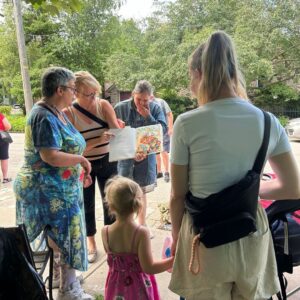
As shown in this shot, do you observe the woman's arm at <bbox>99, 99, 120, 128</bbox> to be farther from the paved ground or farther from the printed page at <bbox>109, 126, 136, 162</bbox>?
Answer: the paved ground

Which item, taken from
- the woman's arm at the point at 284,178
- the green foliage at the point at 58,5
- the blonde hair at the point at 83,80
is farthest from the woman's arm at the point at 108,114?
the woman's arm at the point at 284,178

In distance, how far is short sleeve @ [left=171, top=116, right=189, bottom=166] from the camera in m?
1.47

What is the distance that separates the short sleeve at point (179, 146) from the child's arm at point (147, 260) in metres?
0.64

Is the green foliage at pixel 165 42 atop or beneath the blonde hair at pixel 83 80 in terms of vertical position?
atop

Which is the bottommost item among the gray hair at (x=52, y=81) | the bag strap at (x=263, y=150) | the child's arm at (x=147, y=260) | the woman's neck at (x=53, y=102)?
the child's arm at (x=147, y=260)

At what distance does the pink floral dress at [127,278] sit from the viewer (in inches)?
78.6

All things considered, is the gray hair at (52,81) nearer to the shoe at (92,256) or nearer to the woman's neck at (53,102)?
the woman's neck at (53,102)

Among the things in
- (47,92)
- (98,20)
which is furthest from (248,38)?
(47,92)

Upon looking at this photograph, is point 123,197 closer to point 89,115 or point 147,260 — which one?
point 147,260

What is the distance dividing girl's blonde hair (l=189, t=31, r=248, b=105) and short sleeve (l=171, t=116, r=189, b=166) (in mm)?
152

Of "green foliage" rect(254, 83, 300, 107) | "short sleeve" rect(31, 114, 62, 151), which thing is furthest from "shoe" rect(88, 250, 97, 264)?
"green foliage" rect(254, 83, 300, 107)

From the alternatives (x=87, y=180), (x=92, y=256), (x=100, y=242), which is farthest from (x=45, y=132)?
(x=100, y=242)

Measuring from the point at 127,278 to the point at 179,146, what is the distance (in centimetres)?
93

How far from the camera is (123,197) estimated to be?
6.57 feet
